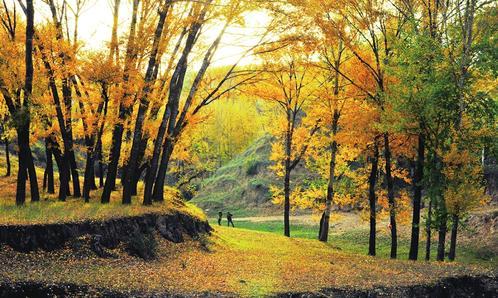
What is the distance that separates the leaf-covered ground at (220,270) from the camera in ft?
41.4

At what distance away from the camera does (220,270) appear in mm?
15344

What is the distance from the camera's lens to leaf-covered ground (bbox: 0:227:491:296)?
1261cm

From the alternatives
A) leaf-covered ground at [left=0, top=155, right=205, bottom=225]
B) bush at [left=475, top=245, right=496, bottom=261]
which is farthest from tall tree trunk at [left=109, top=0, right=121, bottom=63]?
bush at [left=475, top=245, right=496, bottom=261]

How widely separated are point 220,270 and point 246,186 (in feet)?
138

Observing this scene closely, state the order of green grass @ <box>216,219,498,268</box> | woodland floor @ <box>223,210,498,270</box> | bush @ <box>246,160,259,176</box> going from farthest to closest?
bush @ <box>246,160,259,176</box>, woodland floor @ <box>223,210,498,270</box>, green grass @ <box>216,219,498,268</box>

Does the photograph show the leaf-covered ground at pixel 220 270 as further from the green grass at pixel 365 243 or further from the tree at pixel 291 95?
the tree at pixel 291 95

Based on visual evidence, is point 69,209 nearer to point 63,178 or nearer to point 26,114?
point 63,178

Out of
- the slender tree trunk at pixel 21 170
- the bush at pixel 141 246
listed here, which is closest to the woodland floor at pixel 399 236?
the bush at pixel 141 246

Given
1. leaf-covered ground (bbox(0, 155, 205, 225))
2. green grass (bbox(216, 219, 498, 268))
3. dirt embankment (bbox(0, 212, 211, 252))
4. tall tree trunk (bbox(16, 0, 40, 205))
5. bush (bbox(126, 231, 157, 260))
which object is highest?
tall tree trunk (bbox(16, 0, 40, 205))

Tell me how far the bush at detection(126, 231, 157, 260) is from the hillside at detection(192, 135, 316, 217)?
35.6m

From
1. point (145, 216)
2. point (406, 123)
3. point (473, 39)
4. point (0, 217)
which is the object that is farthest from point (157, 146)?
point (473, 39)

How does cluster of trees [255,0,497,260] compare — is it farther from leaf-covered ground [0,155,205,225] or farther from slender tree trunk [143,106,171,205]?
leaf-covered ground [0,155,205,225]

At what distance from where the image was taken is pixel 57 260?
1361 centimetres

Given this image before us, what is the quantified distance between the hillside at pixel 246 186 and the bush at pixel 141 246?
1402 inches
